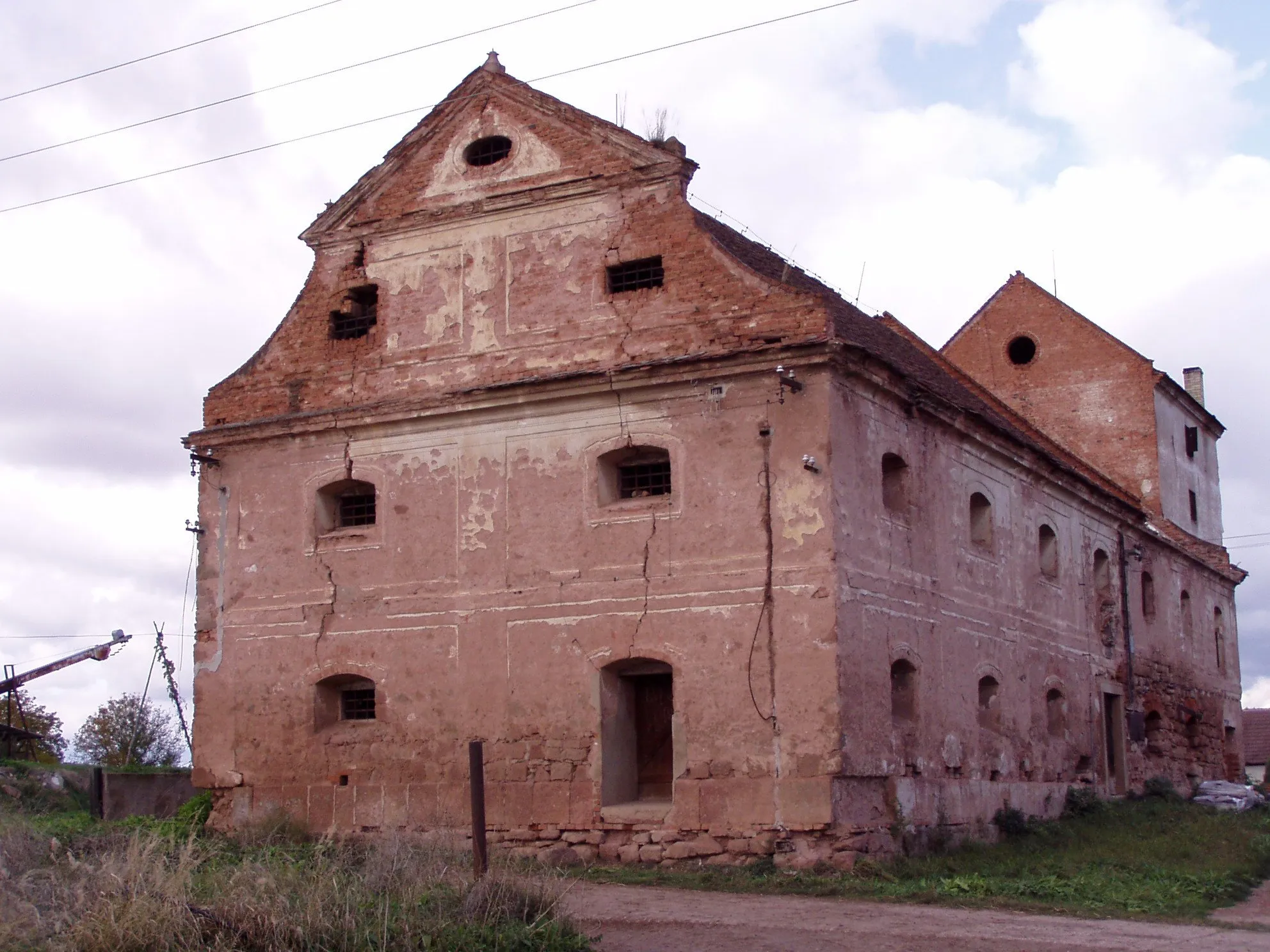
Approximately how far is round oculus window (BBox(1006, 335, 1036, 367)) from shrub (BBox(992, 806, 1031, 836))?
14328mm

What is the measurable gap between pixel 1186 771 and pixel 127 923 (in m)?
25.1

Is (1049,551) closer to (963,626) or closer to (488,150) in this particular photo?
(963,626)

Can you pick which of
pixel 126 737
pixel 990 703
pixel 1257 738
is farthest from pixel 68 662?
pixel 1257 738

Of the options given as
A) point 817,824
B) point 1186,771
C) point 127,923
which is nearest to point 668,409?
point 817,824

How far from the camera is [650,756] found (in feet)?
60.0

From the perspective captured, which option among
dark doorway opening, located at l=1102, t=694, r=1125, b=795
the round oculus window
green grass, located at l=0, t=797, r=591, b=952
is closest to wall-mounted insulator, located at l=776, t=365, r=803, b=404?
green grass, located at l=0, t=797, r=591, b=952

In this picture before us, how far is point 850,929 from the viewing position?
1266 cm

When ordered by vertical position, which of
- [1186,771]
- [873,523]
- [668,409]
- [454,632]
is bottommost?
[1186,771]

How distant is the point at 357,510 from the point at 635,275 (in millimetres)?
5338

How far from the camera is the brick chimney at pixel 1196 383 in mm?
36375

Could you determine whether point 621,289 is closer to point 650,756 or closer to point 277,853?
point 650,756

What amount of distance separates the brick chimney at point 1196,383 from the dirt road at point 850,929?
83.3 feet

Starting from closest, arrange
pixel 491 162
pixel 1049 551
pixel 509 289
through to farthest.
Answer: pixel 509 289
pixel 491 162
pixel 1049 551

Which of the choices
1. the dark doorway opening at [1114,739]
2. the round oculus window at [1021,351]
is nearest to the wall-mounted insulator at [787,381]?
the dark doorway opening at [1114,739]
